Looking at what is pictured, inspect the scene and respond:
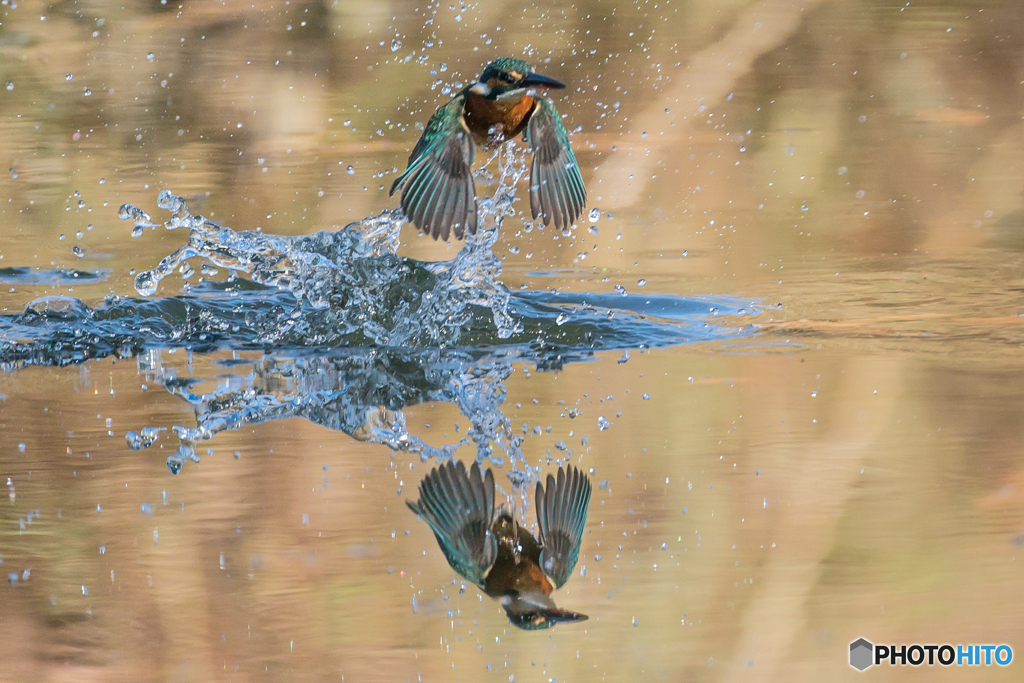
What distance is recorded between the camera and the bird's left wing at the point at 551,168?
12.5 feet

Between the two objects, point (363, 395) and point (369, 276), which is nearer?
point (363, 395)

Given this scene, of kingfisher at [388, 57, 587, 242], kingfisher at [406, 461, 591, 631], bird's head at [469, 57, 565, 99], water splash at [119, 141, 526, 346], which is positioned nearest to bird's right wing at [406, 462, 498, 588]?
kingfisher at [406, 461, 591, 631]

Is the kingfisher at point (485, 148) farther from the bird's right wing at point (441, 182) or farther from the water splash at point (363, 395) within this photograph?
the water splash at point (363, 395)

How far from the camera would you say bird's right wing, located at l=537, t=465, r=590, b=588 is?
7.45 ft

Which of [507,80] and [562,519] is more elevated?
[507,80]

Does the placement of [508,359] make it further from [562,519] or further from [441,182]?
[562,519]

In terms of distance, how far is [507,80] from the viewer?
3670mm

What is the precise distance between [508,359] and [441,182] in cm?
52

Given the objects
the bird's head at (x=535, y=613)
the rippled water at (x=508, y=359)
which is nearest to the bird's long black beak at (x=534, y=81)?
the rippled water at (x=508, y=359)

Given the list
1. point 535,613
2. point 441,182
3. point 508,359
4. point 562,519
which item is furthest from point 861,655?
point 441,182

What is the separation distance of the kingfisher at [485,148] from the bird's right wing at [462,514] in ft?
3.29

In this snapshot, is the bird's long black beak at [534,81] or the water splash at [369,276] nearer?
the bird's long black beak at [534,81]

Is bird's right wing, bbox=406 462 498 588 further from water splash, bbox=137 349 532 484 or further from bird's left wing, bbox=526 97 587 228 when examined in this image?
bird's left wing, bbox=526 97 587 228

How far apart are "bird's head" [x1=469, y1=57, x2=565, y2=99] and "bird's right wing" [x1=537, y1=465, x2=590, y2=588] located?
1.37 meters
